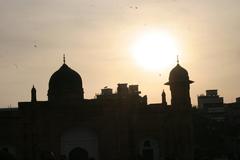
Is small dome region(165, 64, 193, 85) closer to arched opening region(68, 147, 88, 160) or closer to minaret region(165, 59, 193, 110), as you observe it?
minaret region(165, 59, 193, 110)

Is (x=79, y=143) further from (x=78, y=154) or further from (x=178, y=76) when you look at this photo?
(x=178, y=76)

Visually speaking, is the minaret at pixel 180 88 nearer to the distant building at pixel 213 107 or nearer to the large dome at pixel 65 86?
the large dome at pixel 65 86

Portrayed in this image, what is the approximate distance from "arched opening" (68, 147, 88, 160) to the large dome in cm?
283

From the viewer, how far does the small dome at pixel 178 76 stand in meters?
35.9

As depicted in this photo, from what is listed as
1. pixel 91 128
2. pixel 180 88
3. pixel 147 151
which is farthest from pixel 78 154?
pixel 180 88

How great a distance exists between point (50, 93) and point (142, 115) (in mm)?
5500

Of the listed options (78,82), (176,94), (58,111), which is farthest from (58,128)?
(176,94)

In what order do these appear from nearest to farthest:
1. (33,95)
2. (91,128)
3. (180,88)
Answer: (91,128), (33,95), (180,88)

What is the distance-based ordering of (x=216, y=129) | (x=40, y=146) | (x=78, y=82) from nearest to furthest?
(x=40, y=146), (x=78, y=82), (x=216, y=129)

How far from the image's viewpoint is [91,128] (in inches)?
1337

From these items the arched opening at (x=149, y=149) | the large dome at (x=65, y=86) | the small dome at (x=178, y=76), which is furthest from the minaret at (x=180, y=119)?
the large dome at (x=65, y=86)

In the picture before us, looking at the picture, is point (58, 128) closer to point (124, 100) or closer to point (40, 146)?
point (40, 146)

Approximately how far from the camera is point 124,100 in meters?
34.1

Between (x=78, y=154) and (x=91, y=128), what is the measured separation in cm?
159
